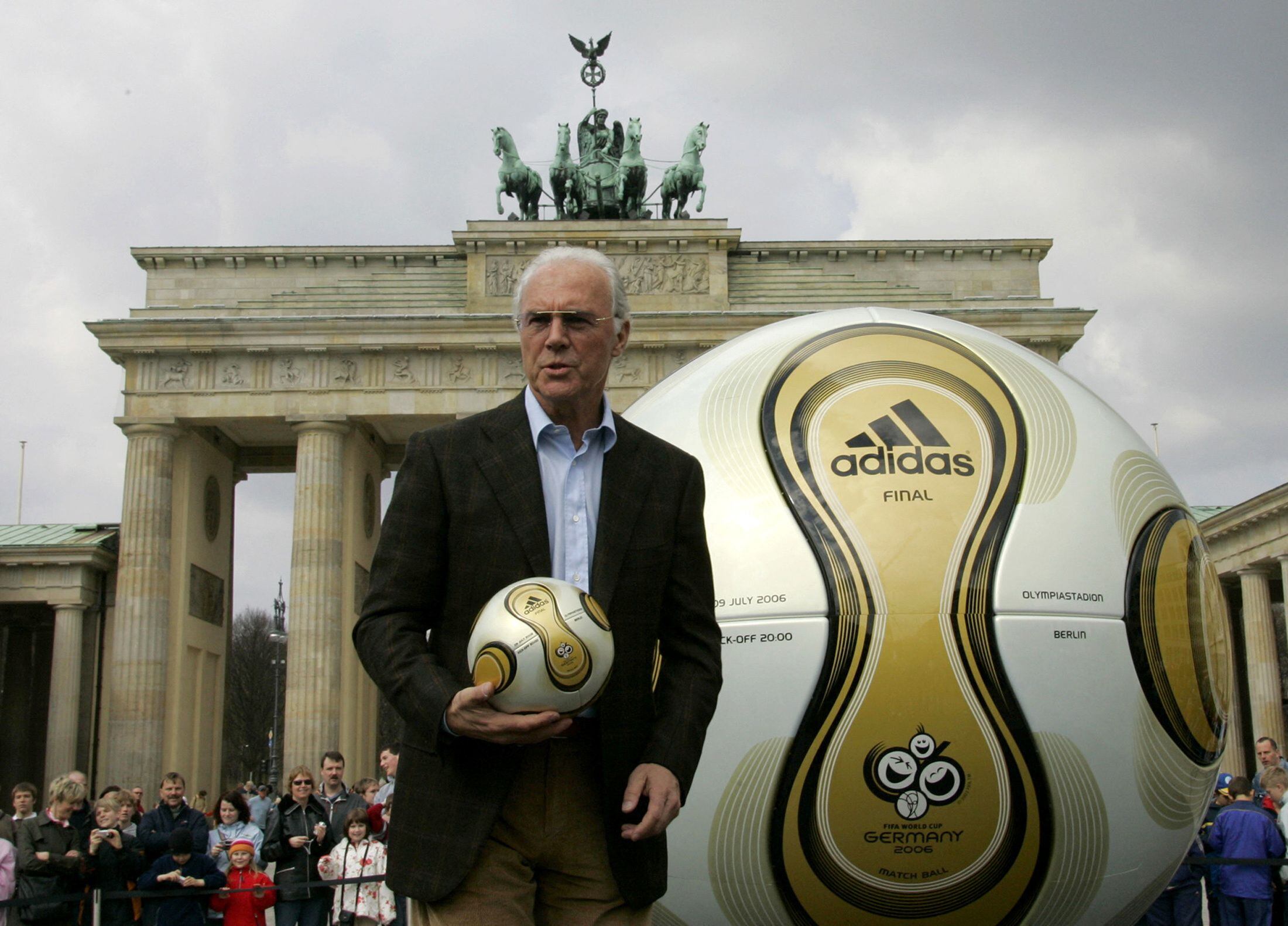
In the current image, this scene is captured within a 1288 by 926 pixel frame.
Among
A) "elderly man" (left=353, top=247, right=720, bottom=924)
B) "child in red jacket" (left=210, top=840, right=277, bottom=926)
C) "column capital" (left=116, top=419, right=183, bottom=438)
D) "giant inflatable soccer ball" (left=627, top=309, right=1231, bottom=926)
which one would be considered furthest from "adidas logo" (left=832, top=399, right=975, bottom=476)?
"column capital" (left=116, top=419, right=183, bottom=438)

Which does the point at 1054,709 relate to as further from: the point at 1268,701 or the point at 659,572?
the point at 1268,701

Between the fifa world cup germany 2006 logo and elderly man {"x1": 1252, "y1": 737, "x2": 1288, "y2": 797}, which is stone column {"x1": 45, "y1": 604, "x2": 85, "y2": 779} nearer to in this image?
elderly man {"x1": 1252, "y1": 737, "x2": 1288, "y2": 797}

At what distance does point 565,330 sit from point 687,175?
3697 cm


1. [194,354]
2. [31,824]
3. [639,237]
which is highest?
[639,237]

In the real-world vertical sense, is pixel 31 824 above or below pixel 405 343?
below

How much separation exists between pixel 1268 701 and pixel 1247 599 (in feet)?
11.9

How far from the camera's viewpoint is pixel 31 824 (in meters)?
9.92

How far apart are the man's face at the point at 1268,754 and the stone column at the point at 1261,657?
67.3 ft

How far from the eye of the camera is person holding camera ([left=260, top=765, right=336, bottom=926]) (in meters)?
10.4

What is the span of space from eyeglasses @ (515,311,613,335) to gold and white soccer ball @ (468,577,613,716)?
1.88 ft

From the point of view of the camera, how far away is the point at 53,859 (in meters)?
9.70

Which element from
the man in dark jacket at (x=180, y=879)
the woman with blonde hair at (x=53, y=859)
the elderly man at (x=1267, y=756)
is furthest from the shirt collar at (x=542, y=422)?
the elderly man at (x=1267, y=756)

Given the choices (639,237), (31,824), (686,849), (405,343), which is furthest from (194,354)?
(686,849)

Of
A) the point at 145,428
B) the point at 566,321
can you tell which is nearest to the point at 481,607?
the point at 566,321
